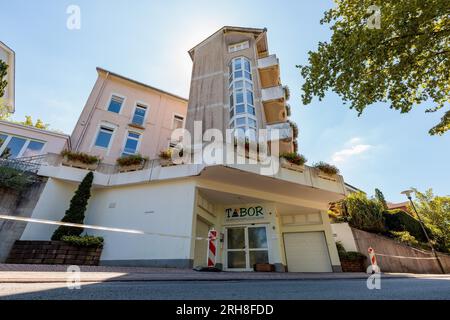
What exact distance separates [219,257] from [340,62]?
34.1 ft

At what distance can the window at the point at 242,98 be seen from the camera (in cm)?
1447

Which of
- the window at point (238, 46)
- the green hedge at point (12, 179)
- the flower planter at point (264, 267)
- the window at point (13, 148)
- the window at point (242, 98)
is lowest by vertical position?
the flower planter at point (264, 267)

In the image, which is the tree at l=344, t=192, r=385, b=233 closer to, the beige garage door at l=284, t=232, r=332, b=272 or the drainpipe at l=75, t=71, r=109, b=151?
the beige garage door at l=284, t=232, r=332, b=272

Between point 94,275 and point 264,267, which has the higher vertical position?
point 264,267

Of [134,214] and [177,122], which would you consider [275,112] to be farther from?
[134,214]

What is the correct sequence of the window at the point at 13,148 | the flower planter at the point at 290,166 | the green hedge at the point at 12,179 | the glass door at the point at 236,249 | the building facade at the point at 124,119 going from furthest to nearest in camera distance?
the building facade at the point at 124,119 → the window at the point at 13,148 → the glass door at the point at 236,249 → the flower planter at the point at 290,166 → the green hedge at the point at 12,179

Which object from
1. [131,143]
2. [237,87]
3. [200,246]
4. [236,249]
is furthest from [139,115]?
[236,249]

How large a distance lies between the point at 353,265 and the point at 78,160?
1614 centimetres

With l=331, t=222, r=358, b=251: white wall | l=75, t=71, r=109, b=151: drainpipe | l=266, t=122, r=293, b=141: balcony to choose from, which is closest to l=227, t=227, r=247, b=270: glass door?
l=266, t=122, r=293, b=141: balcony

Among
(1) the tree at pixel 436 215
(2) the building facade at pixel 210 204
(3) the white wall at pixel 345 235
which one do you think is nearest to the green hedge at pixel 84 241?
(2) the building facade at pixel 210 204

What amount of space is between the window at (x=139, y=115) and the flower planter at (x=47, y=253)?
11.4m

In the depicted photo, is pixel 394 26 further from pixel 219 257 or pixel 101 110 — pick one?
pixel 101 110

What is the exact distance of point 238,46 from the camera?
20172 mm

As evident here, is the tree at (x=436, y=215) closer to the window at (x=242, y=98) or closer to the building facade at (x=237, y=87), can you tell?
the building facade at (x=237, y=87)
